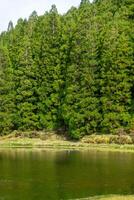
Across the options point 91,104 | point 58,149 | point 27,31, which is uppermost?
point 27,31

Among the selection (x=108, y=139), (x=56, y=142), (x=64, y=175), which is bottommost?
(x=64, y=175)

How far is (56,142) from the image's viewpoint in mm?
104250

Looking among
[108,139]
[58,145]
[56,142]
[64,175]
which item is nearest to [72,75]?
[56,142]

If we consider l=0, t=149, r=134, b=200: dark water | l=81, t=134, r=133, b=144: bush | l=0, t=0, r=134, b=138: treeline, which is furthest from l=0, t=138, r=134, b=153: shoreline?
l=0, t=149, r=134, b=200: dark water

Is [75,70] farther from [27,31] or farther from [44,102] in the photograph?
[27,31]

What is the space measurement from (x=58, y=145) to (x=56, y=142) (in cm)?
478

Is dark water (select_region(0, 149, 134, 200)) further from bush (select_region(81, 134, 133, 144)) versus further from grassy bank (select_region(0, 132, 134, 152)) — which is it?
bush (select_region(81, 134, 133, 144))

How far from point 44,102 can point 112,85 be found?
19.1m

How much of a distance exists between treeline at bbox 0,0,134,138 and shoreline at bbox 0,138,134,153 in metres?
5.75

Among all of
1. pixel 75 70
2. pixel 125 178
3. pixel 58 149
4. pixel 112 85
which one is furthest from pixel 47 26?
pixel 125 178

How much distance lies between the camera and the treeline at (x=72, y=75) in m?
106

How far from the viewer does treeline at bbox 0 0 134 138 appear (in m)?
106

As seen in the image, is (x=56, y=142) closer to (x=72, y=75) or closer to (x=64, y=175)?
(x=72, y=75)

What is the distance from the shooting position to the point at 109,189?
49000 mm
